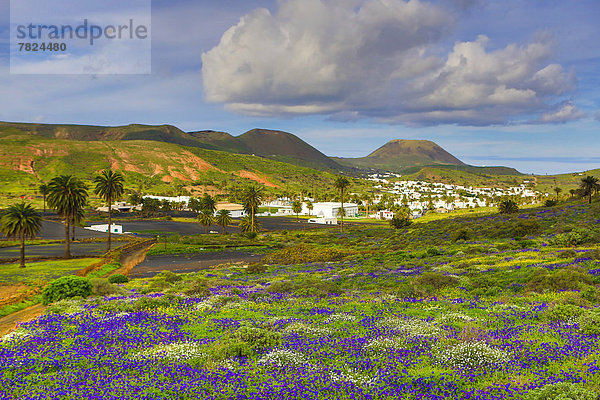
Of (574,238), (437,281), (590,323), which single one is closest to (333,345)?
(590,323)

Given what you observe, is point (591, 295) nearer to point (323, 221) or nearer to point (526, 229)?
point (526, 229)

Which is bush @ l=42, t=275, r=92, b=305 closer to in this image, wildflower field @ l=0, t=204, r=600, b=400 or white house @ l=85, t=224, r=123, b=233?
wildflower field @ l=0, t=204, r=600, b=400

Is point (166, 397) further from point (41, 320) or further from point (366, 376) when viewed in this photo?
point (41, 320)

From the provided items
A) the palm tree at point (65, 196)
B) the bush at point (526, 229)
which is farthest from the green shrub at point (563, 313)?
the palm tree at point (65, 196)

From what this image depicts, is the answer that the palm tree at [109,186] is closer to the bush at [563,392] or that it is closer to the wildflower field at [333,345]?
the wildflower field at [333,345]

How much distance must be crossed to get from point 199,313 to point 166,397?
10515 millimetres

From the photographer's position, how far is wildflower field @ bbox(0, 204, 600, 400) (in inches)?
367

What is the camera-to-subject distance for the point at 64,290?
89.7ft

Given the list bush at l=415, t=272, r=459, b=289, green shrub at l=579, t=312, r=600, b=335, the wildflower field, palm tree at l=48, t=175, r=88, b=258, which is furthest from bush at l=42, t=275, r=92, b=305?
palm tree at l=48, t=175, r=88, b=258

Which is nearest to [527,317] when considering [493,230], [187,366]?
[187,366]

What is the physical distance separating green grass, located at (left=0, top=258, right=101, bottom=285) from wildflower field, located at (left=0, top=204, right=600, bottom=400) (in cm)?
3243

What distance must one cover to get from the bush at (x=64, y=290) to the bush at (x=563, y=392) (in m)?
29.8

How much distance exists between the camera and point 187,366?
37.2 ft

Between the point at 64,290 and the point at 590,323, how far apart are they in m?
32.0
